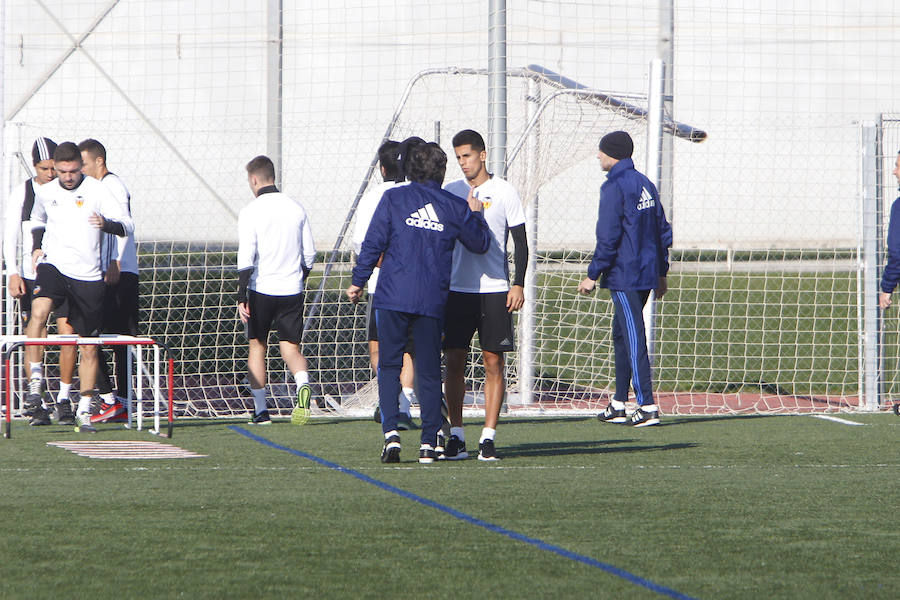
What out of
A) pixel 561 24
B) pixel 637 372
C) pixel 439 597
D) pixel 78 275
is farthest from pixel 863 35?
pixel 439 597

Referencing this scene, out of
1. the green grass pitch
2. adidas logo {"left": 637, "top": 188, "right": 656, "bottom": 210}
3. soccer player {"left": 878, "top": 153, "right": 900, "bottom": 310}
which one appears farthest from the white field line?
adidas logo {"left": 637, "top": 188, "right": 656, "bottom": 210}

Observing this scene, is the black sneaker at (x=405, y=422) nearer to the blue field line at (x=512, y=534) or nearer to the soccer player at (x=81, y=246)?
the blue field line at (x=512, y=534)

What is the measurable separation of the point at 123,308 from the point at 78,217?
116cm

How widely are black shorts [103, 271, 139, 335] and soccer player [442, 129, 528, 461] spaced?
11.4 feet

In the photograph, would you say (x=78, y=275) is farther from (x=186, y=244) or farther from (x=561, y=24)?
(x=561, y=24)

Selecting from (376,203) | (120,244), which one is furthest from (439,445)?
(120,244)

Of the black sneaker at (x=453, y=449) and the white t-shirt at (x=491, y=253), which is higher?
the white t-shirt at (x=491, y=253)

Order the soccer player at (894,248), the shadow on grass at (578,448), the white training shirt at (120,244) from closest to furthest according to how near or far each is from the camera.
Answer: the shadow on grass at (578,448)
the white training shirt at (120,244)
the soccer player at (894,248)

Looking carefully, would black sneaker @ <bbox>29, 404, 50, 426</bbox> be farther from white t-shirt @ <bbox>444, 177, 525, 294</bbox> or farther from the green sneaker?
white t-shirt @ <bbox>444, 177, 525, 294</bbox>

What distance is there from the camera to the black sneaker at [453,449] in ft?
22.3

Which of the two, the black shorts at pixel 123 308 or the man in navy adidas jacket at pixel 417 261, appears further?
the black shorts at pixel 123 308

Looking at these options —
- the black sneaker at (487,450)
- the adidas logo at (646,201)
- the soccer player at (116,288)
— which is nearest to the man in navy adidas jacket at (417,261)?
the black sneaker at (487,450)

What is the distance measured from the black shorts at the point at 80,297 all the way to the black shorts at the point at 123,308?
0.67m

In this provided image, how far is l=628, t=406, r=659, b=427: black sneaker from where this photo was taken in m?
9.03
